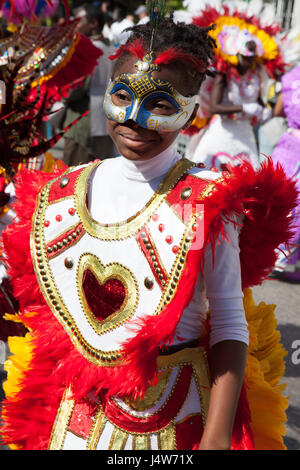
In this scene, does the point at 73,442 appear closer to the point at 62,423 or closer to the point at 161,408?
the point at 62,423

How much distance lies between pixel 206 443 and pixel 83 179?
73 cm

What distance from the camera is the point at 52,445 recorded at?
1.49 meters

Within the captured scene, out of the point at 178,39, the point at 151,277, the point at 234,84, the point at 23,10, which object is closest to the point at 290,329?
the point at 234,84

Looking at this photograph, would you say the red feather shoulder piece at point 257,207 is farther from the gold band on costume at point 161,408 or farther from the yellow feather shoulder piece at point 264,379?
the gold band on costume at point 161,408

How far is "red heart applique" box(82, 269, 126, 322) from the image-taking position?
4.68ft

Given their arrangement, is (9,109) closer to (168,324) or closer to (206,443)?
(168,324)

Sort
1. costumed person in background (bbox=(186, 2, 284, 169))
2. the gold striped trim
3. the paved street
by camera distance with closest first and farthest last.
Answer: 1. the gold striped trim
2. the paved street
3. costumed person in background (bbox=(186, 2, 284, 169))

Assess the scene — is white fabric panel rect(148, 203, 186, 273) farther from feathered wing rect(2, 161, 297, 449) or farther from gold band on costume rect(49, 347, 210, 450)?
gold band on costume rect(49, 347, 210, 450)

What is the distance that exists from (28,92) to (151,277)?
1.38 m

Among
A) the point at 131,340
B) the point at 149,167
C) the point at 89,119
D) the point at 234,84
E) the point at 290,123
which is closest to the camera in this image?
the point at 131,340

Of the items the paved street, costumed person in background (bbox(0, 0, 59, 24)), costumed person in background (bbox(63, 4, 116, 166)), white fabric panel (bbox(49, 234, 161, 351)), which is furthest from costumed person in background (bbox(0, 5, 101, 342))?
costumed person in background (bbox(63, 4, 116, 166))

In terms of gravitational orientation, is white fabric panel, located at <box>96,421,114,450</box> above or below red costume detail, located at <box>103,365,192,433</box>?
below

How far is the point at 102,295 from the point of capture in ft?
4.76

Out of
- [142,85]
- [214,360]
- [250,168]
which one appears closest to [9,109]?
[142,85]
